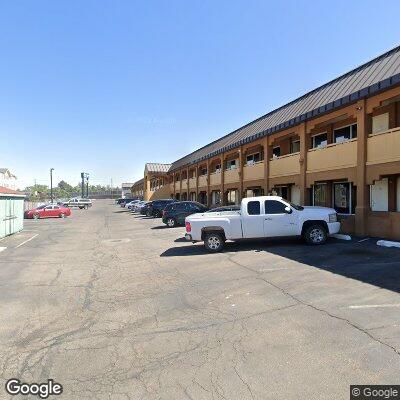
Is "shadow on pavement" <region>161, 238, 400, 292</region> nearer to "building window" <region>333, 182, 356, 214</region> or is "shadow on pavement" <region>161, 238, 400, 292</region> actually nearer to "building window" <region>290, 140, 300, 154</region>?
"building window" <region>333, 182, 356, 214</region>

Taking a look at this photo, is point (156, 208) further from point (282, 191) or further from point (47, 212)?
point (282, 191)

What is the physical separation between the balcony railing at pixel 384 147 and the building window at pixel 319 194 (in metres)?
5.33

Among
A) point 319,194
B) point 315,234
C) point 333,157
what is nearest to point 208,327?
point 315,234

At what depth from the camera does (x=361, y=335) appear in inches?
191

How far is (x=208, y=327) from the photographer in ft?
17.9

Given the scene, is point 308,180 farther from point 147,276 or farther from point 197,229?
point 147,276

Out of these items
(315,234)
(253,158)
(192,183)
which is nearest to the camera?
(315,234)

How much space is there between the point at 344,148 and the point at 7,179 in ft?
396

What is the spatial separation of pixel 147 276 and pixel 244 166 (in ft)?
61.1

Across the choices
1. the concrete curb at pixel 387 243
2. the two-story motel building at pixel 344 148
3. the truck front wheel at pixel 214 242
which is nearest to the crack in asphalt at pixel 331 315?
the truck front wheel at pixel 214 242

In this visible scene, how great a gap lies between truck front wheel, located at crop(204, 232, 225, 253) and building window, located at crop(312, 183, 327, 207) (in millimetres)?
8918

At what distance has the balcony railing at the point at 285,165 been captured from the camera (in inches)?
762

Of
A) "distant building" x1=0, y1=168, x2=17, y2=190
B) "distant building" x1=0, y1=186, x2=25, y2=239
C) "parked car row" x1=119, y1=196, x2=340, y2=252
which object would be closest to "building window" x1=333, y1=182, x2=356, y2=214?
"parked car row" x1=119, y1=196, x2=340, y2=252

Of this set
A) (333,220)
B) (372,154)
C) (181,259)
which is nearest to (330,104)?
(372,154)
